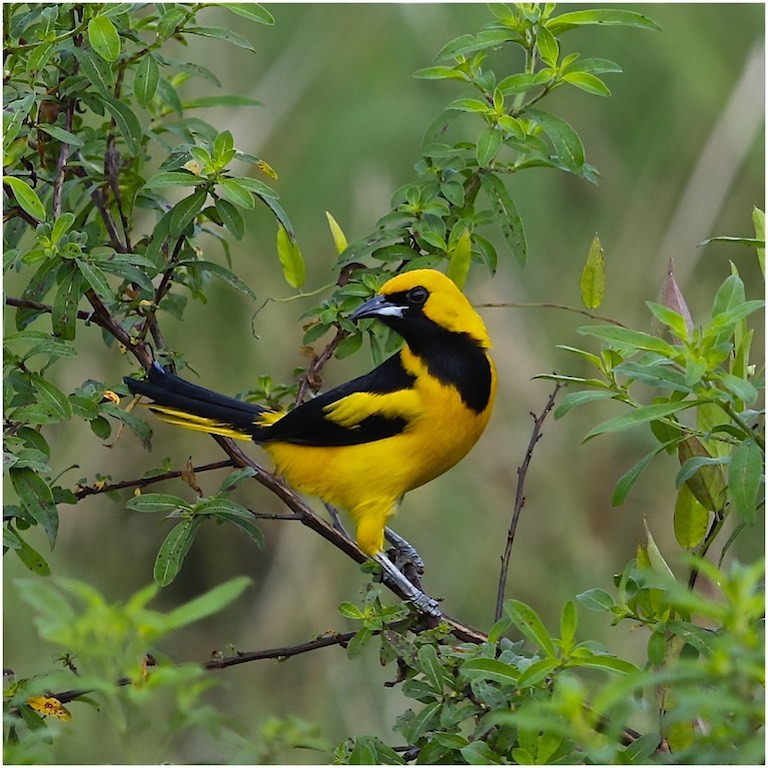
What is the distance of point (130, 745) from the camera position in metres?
1.26

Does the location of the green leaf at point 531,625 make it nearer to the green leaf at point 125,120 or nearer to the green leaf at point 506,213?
the green leaf at point 506,213

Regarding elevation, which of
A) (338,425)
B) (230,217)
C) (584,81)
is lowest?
(338,425)

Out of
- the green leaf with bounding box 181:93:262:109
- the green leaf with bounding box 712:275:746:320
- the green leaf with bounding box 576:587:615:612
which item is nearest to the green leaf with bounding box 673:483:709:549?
the green leaf with bounding box 576:587:615:612

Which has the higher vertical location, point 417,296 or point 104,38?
point 104,38

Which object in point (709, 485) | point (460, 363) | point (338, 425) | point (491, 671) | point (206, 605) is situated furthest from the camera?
point (460, 363)

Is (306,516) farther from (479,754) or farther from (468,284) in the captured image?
(468,284)

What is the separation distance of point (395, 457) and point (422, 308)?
416 mm

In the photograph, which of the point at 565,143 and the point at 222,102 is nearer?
the point at 565,143

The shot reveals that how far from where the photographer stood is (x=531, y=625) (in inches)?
66.3

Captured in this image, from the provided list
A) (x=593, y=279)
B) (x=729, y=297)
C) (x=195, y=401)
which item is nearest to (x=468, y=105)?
(x=593, y=279)

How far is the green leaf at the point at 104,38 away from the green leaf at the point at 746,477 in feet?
4.50

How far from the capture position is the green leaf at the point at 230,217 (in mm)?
2346

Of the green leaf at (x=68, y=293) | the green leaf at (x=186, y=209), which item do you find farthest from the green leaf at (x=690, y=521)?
the green leaf at (x=68, y=293)

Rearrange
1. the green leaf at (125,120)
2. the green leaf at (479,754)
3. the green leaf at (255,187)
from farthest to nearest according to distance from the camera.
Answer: the green leaf at (125,120) → the green leaf at (255,187) → the green leaf at (479,754)
